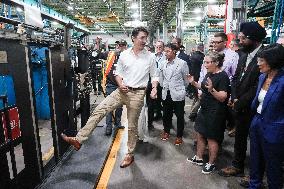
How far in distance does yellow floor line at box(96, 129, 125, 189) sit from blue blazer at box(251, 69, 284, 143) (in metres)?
2.45

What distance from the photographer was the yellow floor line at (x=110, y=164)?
4.03 metres

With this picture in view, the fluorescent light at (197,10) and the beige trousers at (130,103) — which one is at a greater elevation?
the fluorescent light at (197,10)

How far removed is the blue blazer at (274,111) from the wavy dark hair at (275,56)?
10 cm

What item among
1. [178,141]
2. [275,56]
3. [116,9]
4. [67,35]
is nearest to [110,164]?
[178,141]

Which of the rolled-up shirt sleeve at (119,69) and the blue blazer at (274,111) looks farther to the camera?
the rolled-up shirt sleeve at (119,69)

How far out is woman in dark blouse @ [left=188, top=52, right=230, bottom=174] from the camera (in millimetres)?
4039

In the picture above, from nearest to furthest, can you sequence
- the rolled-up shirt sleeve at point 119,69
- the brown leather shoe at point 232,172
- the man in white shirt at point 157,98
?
the brown leather shoe at point 232,172, the rolled-up shirt sleeve at point 119,69, the man in white shirt at point 157,98

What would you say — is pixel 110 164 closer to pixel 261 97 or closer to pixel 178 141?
pixel 178 141

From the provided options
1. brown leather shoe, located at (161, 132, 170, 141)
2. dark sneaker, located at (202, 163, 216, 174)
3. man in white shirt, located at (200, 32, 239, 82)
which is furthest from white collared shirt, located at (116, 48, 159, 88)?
brown leather shoe, located at (161, 132, 170, 141)

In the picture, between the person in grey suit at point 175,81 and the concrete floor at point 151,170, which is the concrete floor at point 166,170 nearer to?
the concrete floor at point 151,170

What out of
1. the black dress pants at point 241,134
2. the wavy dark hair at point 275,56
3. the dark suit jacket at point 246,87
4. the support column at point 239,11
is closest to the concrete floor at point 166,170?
the black dress pants at point 241,134

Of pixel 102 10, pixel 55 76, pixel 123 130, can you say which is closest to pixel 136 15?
pixel 102 10

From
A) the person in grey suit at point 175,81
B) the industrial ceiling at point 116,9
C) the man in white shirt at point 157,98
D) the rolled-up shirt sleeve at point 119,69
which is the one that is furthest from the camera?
the industrial ceiling at point 116,9

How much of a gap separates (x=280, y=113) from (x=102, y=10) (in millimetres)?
24146
